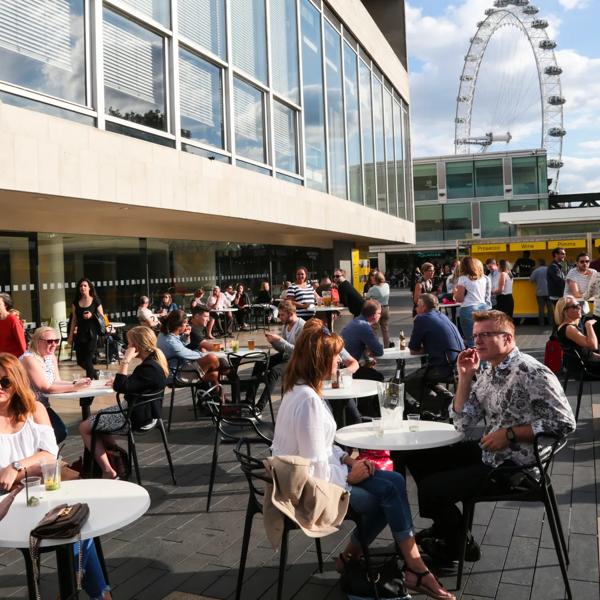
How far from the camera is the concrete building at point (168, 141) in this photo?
8.59 m

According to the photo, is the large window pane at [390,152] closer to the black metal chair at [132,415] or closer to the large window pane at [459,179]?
the black metal chair at [132,415]

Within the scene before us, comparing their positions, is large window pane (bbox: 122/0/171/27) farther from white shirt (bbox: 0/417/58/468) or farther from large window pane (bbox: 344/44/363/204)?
large window pane (bbox: 344/44/363/204)

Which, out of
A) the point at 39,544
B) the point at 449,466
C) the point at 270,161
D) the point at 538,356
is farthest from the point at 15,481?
the point at 270,161

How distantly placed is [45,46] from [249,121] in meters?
5.97

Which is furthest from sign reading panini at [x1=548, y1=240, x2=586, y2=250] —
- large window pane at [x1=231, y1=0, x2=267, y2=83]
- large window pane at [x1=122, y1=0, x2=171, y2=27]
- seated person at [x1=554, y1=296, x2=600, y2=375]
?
large window pane at [x1=122, y1=0, x2=171, y2=27]

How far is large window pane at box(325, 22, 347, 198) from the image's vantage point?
19406 millimetres

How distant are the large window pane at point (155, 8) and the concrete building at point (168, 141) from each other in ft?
0.14

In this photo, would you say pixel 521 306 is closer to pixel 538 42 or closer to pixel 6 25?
pixel 6 25

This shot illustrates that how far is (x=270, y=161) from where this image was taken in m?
15.0

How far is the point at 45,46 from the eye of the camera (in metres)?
8.61

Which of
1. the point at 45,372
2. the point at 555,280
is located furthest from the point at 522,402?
the point at 555,280

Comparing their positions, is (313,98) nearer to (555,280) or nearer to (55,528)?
(555,280)

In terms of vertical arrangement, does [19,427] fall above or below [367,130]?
below

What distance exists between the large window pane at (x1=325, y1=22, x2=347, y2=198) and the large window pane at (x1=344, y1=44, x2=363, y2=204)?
721mm
